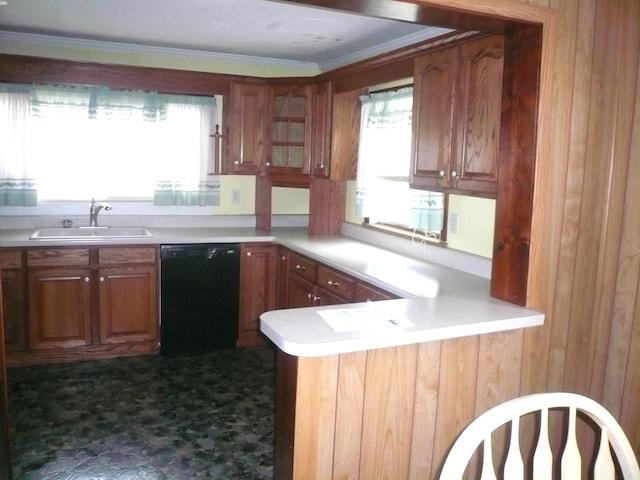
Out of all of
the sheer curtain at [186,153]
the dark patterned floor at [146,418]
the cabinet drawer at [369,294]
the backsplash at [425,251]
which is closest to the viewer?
the dark patterned floor at [146,418]

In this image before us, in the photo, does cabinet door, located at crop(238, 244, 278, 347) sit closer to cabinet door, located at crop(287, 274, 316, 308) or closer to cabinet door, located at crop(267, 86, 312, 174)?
cabinet door, located at crop(287, 274, 316, 308)

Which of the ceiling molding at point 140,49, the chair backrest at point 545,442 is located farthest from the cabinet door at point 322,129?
the chair backrest at point 545,442

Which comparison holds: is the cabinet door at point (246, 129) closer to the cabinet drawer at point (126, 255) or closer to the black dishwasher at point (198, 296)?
the black dishwasher at point (198, 296)

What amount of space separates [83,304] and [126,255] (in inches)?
17.2

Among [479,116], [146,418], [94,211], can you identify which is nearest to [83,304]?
[94,211]

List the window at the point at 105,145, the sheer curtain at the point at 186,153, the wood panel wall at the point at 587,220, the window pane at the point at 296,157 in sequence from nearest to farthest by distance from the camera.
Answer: the wood panel wall at the point at 587,220
the window at the point at 105,145
the window pane at the point at 296,157
the sheer curtain at the point at 186,153

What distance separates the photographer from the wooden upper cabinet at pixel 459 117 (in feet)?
7.95

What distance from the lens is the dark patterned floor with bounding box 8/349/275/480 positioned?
106 inches

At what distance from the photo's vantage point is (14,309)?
376 centimetres

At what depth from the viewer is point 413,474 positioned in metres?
1.97

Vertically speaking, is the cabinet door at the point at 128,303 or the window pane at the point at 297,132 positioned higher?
the window pane at the point at 297,132

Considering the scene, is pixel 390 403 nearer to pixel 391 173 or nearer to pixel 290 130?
pixel 391 173

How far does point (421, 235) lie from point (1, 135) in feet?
9.97

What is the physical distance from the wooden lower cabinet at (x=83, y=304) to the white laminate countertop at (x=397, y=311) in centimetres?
15
